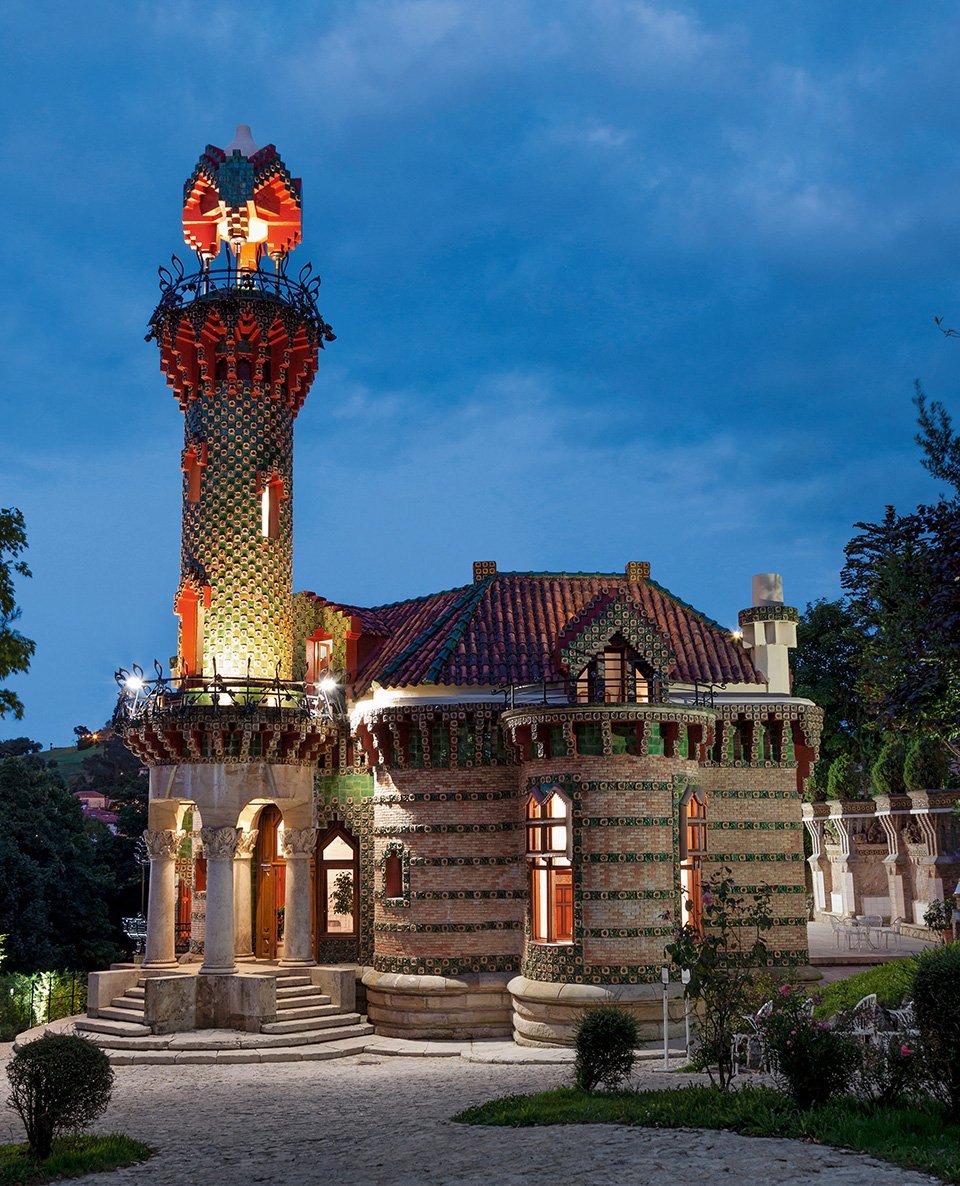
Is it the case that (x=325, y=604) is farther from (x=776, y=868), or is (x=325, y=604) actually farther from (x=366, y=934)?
(x=776, y=868)

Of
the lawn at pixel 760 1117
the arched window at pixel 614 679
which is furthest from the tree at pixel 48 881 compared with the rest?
the lawn at pixel 760 1117

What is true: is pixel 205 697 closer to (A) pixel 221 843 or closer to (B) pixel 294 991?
(A) pixel 221 843

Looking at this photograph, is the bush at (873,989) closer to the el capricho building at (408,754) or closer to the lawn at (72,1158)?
the el capricho building at (408,754)

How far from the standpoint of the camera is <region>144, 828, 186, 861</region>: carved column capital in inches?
1106

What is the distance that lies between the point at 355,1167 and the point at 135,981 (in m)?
15.4

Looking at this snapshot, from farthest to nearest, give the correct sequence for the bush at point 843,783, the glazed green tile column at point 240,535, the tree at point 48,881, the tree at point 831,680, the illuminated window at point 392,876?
the tree at point 831,680 < the bush at point 843,783 < the tree at point 48,881 < the glazed green tile column at point 240,535 < the illuminated window at point 392,876

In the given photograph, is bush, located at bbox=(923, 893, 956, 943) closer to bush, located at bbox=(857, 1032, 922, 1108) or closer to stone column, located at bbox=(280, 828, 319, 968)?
stone column, located at bbox=(280, 828, 319, 968)

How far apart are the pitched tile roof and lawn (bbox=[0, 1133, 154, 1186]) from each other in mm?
13147

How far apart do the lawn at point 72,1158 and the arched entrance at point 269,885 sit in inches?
578

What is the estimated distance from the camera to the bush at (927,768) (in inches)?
1594

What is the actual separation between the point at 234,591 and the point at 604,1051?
14625 mm

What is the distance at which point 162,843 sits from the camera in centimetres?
2814

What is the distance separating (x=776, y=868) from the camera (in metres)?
27.9

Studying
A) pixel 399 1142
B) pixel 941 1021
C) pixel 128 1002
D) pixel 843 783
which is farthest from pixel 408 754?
pixel 843 783
